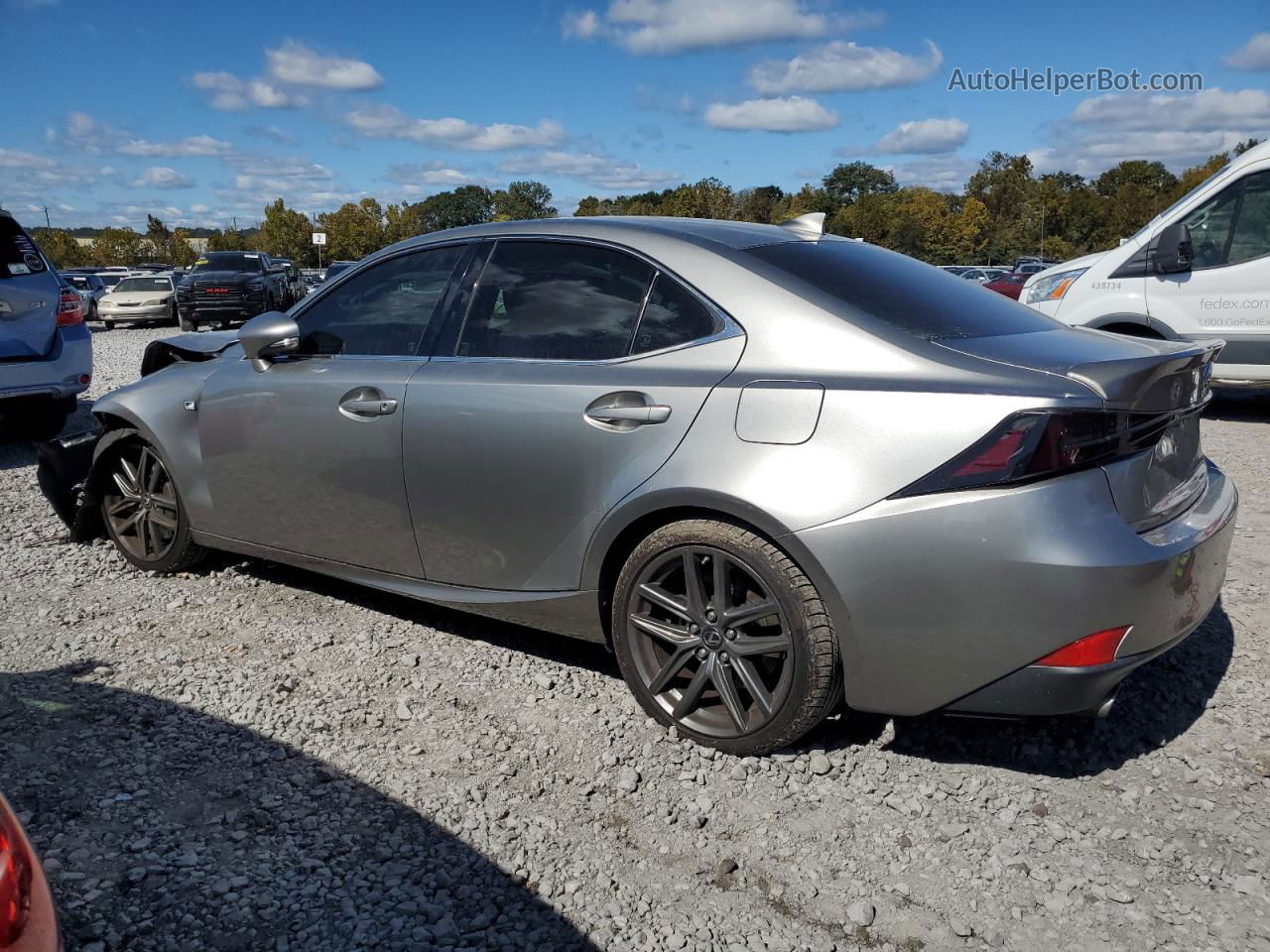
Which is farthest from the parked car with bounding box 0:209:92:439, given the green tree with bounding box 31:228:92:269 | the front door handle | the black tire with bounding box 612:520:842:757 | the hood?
the green tree with bounding box 31:228:92:269

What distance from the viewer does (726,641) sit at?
3.04 m

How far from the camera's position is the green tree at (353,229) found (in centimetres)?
7431

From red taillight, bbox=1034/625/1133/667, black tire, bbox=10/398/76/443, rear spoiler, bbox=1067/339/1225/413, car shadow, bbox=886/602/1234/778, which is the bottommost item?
car shadow, bbox=886/602/1234/778

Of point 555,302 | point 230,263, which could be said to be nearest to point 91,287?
point 230,263

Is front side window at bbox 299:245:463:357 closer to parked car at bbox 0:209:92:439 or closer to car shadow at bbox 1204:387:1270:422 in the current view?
parked car at bbox 0:209:92:439

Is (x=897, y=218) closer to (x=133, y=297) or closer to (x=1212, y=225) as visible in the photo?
(x=133, y=297)

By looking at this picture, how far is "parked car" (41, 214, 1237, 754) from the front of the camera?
102 inches

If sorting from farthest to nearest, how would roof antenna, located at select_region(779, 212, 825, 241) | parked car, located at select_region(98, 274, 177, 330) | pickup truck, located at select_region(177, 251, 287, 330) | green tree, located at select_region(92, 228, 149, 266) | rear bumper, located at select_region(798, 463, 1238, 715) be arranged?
green tree, located at select_region(92, 228, 149, 266) → parked car, located at select_region(98, 274, 177, 330) → pickup truck, located at select_region(177, 251, 287, 330) → roof antenna, located at select_region(779, 212, 825, 241) → rear bumper, located at select_region(798, 463, 1238, 715)

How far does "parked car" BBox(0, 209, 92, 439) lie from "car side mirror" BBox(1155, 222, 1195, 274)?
8560 millimetres

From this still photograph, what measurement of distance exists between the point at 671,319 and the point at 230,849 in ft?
6.44

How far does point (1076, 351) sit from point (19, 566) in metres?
4.86

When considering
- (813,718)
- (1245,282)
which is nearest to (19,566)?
(813,718)

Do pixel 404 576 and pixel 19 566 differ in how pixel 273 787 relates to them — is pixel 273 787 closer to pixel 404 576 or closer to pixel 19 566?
pixel 404 576

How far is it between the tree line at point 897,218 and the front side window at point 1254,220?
2045 inches
